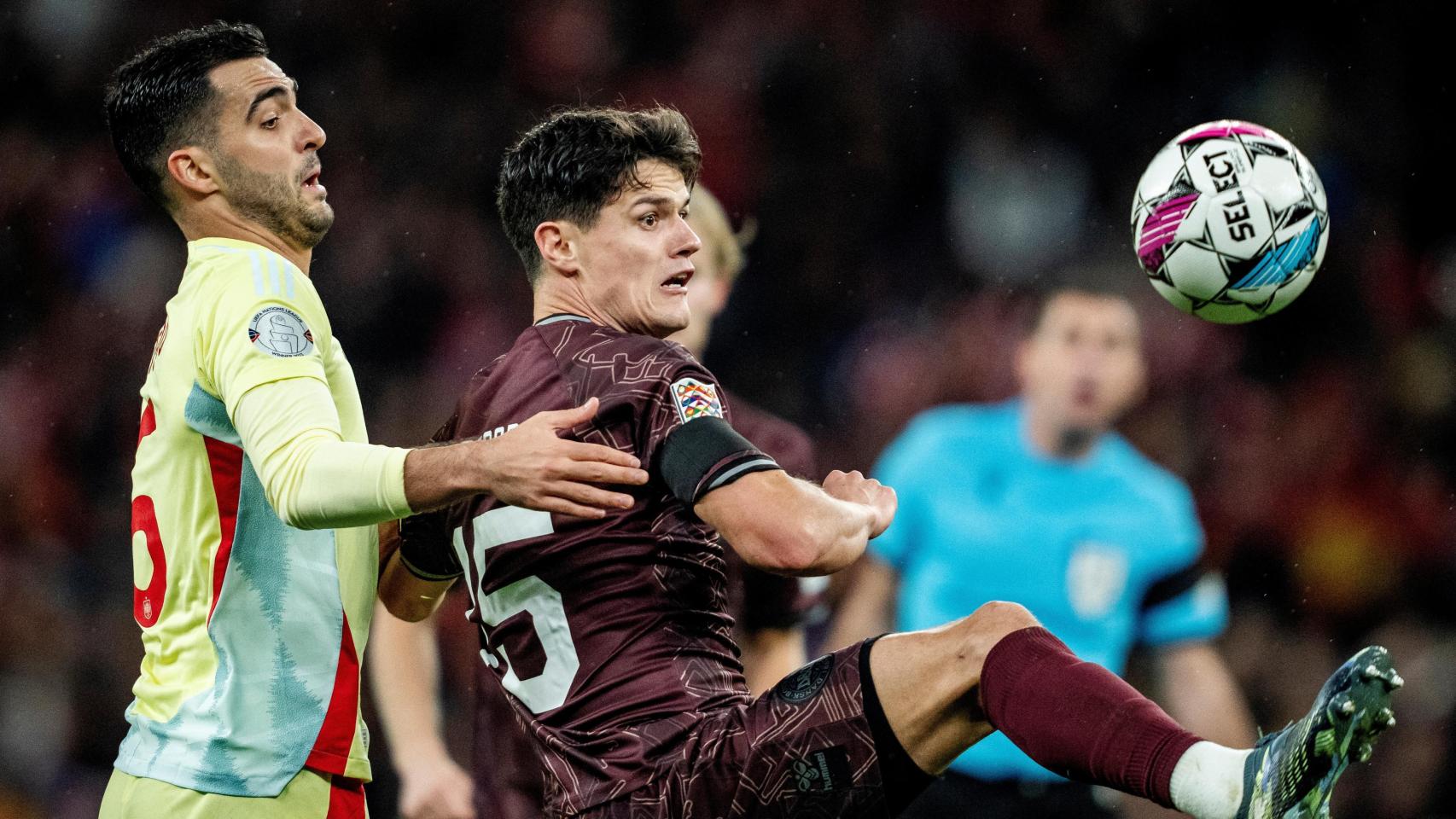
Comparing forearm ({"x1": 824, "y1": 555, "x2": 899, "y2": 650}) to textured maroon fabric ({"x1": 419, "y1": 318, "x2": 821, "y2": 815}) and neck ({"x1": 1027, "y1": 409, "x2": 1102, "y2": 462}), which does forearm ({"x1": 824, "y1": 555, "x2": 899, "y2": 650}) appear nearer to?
neck ({"x1": 1027, "y1": 409, "x2": 1102, "y2": 462})

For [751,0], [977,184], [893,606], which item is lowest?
[893,606]

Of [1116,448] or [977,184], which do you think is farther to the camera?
[977,184]

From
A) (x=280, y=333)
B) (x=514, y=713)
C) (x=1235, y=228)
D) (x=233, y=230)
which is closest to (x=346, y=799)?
(x=280, y=333)

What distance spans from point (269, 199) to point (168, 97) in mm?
278

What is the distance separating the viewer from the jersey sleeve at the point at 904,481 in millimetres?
5965

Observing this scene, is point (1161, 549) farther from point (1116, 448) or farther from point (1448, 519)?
point (1448, 519)

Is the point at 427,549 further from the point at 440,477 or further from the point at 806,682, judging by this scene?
the point at 806,682

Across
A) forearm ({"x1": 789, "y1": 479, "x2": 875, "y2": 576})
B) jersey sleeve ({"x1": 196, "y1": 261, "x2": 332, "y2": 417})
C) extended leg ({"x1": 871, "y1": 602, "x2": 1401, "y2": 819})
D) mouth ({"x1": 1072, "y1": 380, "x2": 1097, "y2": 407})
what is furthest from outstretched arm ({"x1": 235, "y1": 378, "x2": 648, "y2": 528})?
mouth ({"x1": 1072, "y1": 380, "x2": 1097, "y2": 407})

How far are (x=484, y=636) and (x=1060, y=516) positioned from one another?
12.3 ft

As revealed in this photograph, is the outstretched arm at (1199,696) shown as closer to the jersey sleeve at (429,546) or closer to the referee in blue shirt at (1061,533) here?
the referee in blue shirt at (1061,533)

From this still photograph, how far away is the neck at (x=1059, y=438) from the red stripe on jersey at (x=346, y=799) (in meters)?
3.94

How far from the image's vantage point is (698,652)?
254 cm

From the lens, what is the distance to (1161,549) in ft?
19.8

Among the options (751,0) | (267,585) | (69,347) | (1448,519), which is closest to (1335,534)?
(1448,519)
